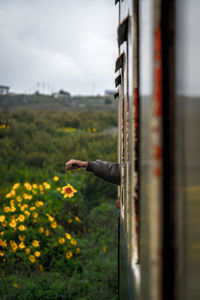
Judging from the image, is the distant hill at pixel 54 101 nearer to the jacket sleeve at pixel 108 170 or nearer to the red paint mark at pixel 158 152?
the jacket sleeve at pixel 108 170

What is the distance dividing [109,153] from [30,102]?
1068 inches

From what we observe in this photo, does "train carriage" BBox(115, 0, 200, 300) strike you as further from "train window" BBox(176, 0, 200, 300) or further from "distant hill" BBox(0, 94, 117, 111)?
"distant hill" BBox(0, 94, 117, 111)

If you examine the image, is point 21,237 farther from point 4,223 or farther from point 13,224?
point 4,223

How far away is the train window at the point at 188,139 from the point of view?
0.36 metres

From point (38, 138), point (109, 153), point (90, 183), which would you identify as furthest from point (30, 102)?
point (90, 183)

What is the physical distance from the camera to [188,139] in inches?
15.0

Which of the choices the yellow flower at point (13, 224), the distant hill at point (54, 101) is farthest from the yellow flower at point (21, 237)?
the distant hill at point (54, 101)

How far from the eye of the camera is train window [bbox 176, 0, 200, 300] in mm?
364

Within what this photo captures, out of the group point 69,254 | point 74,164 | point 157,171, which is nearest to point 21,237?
point 69,254

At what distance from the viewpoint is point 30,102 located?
3391cm

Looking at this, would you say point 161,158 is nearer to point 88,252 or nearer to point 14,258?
point 14,258

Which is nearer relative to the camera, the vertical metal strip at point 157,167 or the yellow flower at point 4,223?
the vertical metal strip at point 157,167

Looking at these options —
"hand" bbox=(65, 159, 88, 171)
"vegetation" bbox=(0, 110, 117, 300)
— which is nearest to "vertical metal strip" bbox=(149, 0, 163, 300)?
"hand" bbox=(65, 159, 88, 171)

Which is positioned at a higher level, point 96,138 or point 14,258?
point 96,138
